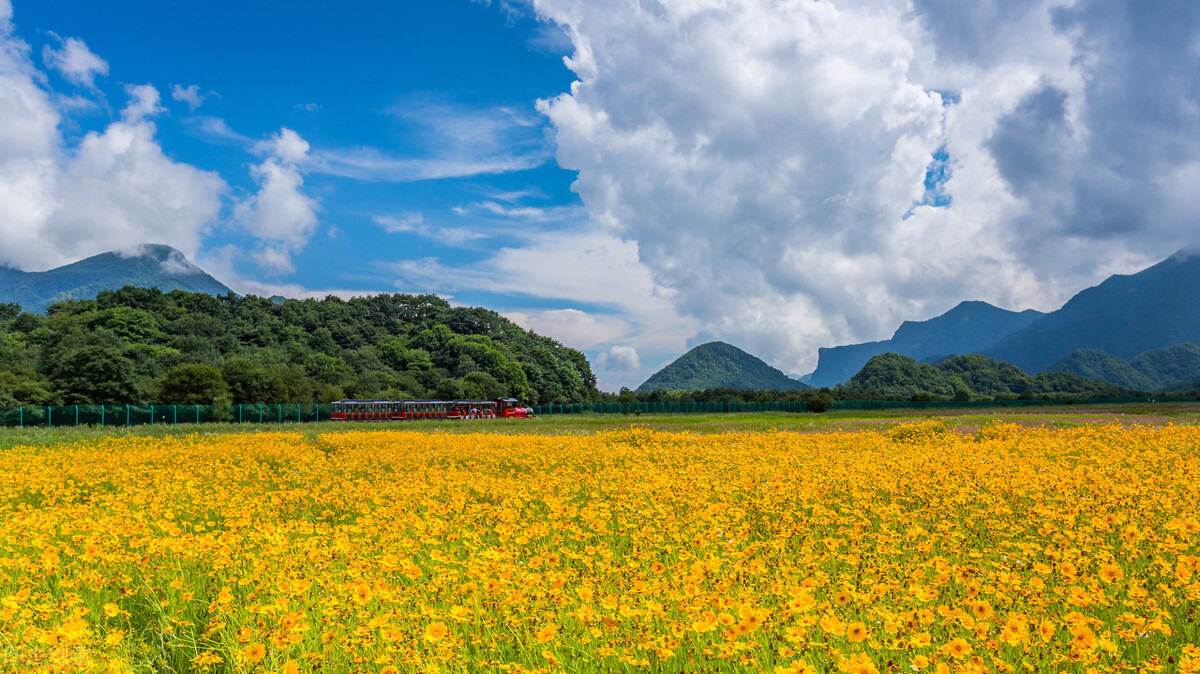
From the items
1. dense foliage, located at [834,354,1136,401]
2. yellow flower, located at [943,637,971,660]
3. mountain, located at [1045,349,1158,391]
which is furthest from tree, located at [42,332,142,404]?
mountain, located at [1045,349,1158,391]

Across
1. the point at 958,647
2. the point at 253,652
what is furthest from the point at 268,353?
the point at 958,647

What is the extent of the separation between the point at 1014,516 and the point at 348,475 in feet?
30.6

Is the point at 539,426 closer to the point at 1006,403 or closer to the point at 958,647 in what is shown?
the point at 958,647

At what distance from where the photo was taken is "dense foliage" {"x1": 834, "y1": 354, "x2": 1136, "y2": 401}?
13925 centimetres

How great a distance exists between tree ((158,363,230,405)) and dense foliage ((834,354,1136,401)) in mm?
111283

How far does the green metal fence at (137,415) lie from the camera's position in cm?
4316

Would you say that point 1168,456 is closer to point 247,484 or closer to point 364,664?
point 364,664

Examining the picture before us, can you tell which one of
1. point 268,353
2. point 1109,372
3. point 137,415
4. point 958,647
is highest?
point 268,353

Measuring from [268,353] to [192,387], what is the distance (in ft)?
70.0

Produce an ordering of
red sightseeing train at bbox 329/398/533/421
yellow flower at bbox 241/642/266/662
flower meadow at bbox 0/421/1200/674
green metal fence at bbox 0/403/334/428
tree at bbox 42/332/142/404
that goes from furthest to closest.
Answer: red sightseeing train at bbox 329/398/533/421 < tree at bbox 42/332/142/404 < green metal fence at bbox 0/403/334/428 < flower meadow at bbox 0/421/1200/674 < yellow flower at bbox 241/642/266/662

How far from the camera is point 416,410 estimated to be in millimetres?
57812

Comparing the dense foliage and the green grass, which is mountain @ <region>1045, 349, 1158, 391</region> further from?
the green grass

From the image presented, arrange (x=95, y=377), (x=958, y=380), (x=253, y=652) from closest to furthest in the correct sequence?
(x=253, y=652), (x=95, y=377), (x=958, y=380)

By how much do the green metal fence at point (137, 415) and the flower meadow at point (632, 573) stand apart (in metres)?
39.9
